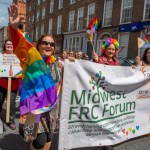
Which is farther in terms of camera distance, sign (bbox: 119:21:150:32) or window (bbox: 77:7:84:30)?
window (bbox: 77:7:84:30)

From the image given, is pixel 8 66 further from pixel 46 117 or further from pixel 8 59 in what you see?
pixel 46 117

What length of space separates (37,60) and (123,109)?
150cm

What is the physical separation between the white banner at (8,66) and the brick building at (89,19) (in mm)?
4963

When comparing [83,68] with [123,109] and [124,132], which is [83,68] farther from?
[124,132]

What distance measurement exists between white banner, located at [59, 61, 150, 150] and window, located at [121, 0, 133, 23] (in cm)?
1691

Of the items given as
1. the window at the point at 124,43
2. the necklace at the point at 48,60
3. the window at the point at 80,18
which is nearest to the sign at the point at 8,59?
the necklace at the point at 48,60

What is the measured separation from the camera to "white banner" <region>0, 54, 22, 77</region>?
487 centimetres

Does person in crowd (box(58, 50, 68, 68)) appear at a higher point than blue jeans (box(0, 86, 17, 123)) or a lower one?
higher

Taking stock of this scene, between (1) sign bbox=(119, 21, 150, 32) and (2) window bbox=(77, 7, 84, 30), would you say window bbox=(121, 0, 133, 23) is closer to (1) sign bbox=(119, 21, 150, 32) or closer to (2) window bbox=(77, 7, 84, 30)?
(1) sign bbox=(119, 21, 150, 32)

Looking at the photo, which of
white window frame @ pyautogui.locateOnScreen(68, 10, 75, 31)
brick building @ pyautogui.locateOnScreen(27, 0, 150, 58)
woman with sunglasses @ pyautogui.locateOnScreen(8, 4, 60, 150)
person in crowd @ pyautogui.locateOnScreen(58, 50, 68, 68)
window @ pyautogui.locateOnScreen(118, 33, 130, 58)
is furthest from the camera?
white window frame @ pyautogui.locateOnScreen(68, 10, 75, 31)

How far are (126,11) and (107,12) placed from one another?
2.63 meters

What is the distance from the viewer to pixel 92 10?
2492 centimetres

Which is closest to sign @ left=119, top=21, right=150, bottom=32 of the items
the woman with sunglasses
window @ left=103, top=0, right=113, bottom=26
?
window @ left=103, top=0, right=113, bottom=26

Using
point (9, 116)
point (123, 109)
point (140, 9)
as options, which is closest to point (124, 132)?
point (123, 109)
